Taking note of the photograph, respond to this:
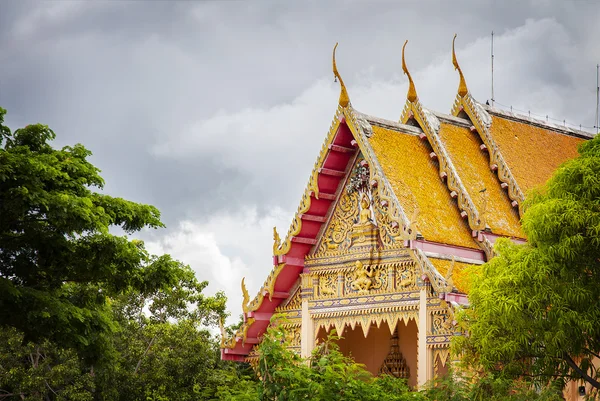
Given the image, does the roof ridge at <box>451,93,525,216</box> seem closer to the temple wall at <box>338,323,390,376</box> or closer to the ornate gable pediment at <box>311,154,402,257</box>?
the ornate gable pediment at <box>311,154,402,257</box>

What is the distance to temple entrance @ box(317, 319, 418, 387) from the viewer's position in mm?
20969

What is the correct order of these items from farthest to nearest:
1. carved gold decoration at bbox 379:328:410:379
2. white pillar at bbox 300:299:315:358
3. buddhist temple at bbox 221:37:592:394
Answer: carved gold decoration at bbox 379:328:410:379
white pillar at bbox 300:299:315:358
buddhist temple at bbox 221:37:592:394

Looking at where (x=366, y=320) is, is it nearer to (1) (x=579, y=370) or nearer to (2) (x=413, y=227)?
(2) (x=413, y=227)

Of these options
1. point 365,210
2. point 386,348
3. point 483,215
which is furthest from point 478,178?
point 386,348

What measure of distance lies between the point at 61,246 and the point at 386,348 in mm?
6629

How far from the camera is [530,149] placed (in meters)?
22.4

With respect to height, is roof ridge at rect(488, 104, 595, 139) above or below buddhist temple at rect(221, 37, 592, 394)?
above

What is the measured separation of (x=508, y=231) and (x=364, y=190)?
243 cm

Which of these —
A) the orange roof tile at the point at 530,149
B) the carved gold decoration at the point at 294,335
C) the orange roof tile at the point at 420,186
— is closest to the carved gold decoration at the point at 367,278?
the orange roof tile at the point at 420,186

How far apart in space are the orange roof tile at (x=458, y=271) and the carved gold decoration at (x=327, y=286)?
230 cm

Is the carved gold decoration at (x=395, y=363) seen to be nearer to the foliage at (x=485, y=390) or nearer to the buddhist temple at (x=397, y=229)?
the buddhist temple at (x=397, y=229)

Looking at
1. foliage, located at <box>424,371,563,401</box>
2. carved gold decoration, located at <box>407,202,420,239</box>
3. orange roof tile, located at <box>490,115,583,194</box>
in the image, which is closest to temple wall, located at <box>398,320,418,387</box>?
carved gold decoration, located at <box>407,202,420,239</box>

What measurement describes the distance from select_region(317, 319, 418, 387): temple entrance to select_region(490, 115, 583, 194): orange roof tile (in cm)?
325

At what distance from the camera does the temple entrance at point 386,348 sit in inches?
826
